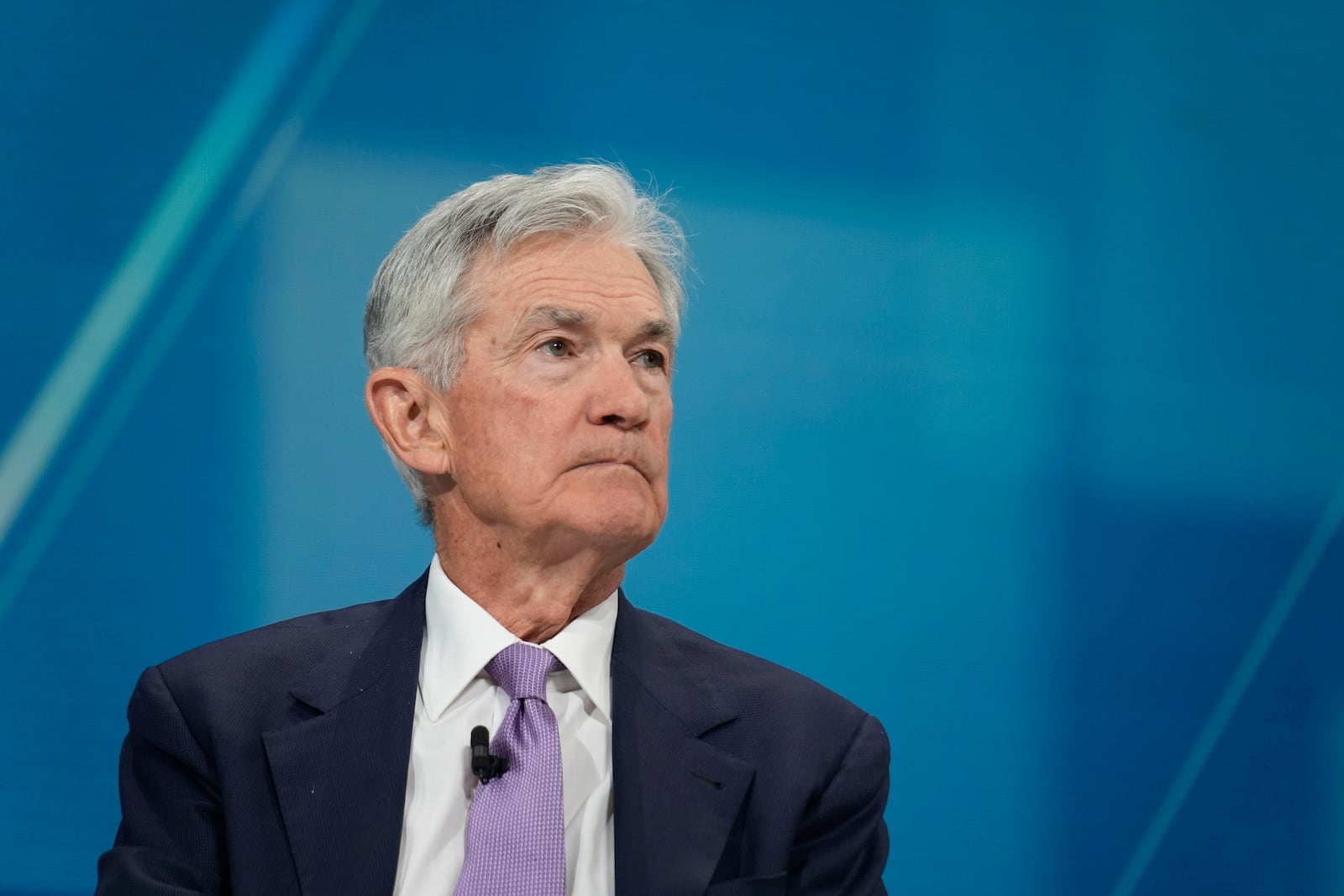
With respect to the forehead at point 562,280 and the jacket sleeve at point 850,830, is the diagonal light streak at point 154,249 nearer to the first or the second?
the forehead at point 562,280

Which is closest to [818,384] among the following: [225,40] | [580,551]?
[580,551]

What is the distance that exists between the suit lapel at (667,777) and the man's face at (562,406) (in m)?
0.18

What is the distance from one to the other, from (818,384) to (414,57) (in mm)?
958

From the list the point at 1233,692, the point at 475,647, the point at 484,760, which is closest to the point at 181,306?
the point at 475,647

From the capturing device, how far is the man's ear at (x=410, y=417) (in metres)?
1.92

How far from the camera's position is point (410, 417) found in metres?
1.96

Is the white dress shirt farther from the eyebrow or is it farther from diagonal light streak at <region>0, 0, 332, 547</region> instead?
diagonal light streak at <region>0, 0, 332, 547</region>

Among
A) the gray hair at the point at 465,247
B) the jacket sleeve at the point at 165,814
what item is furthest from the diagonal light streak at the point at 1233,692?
the jacket sleeve at the point at 165,814

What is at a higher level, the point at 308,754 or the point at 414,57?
the point at 414,57

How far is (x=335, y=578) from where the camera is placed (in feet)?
7.80

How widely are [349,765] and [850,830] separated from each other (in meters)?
0.67

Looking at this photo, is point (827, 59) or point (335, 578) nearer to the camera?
point (335, 578)

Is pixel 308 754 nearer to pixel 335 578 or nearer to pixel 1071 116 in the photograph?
pixel 335 578

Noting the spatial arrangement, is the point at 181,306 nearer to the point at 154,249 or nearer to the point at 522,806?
the point at 154,249
